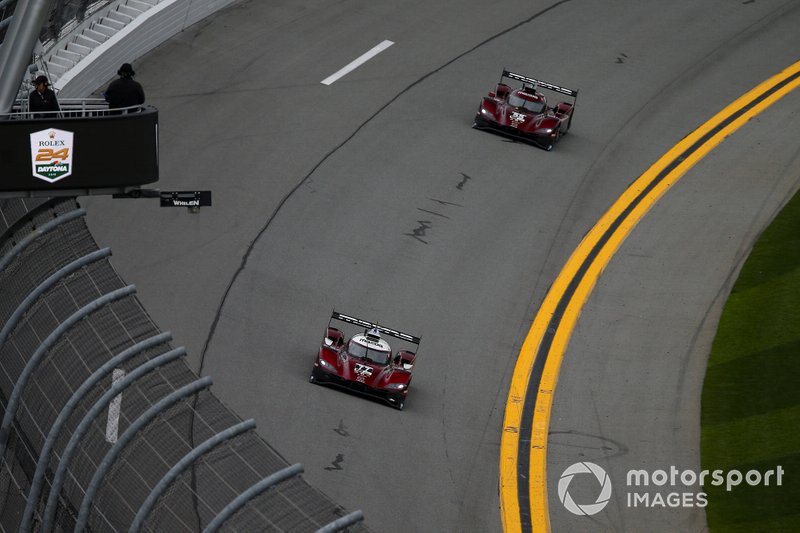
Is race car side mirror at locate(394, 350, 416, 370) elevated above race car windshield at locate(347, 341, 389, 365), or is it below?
below

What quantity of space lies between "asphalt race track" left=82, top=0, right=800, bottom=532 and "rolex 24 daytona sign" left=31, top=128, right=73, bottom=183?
4984mm

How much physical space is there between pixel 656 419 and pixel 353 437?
4.71 meters

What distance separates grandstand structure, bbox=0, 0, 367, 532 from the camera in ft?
40.4

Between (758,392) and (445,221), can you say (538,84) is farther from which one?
(758,392)

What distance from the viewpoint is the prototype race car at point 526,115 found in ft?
90.7

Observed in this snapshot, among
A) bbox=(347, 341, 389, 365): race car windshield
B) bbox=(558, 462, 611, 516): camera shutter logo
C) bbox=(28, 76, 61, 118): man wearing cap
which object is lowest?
bbox=(558, 462, 611, 516): camera shutter logo

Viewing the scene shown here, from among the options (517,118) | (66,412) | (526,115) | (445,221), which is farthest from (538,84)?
(66,412)

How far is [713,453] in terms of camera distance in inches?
800

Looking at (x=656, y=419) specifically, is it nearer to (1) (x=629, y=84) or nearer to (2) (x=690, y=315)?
(2) (x=690, y=315)

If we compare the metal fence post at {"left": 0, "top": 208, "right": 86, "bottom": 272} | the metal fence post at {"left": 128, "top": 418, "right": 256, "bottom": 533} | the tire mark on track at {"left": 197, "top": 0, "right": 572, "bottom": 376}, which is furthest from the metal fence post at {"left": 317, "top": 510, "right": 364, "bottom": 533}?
the tire mark on track at {"left": 197, "top": 0, "right": 572, "bottom": 376}

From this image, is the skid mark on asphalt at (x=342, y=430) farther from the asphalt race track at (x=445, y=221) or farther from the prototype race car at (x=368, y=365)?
the prototype race car at (x=368, y=365)

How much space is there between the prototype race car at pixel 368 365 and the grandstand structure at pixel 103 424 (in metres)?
5.80

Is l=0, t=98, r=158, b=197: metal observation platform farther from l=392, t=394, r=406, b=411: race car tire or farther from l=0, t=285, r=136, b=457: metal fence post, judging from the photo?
l=392, t=394, r=406, b=411: race car tire

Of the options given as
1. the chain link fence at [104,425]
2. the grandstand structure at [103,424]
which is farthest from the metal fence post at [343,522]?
the chain link fence at [104,425]
